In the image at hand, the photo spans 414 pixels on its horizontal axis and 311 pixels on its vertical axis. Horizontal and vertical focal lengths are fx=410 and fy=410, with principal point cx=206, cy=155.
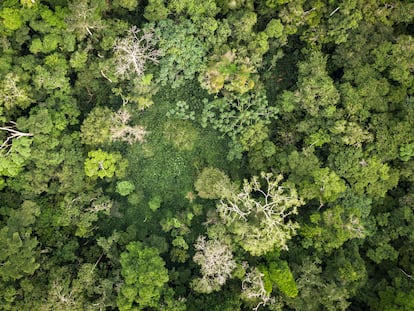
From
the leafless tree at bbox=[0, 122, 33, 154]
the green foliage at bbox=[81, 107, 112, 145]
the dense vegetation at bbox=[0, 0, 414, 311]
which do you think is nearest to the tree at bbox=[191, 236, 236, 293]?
the dense vegetation at bbox=[0, 0, 414, 311]

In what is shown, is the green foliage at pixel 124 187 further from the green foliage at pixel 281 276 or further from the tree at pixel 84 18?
the green foliage at pixel 281 276

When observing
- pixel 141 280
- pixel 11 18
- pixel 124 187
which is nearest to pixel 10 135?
pixel 11 18

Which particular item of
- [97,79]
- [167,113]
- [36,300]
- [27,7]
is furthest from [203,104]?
[36,300]

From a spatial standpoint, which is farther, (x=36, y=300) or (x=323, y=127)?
(x=323, y=127)

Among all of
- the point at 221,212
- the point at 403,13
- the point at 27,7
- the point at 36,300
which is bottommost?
the point at 36,300

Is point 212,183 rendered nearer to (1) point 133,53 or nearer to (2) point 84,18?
(1) point 133,53

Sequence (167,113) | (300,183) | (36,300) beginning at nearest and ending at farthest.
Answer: (36,300), (300,183), (167,113)

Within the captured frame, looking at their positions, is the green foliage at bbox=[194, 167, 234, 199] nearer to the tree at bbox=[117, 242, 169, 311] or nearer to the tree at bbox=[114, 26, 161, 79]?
the tree at bbox=[117, 242, 169, 311]

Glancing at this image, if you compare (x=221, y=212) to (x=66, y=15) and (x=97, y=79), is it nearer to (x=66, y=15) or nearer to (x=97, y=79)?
(x=97, y=79)
